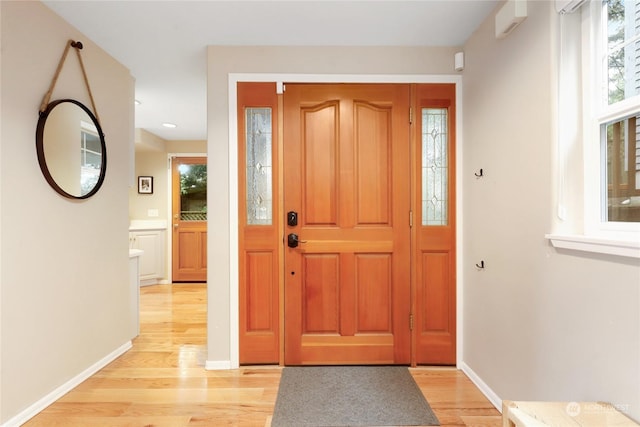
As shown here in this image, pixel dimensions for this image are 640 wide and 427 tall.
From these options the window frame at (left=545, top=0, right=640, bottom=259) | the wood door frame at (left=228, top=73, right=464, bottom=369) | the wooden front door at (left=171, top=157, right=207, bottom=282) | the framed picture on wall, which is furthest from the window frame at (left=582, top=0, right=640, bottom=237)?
the framed picture on wall

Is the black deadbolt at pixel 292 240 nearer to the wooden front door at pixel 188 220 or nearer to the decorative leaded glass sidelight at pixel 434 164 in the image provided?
the decorative leaded glass sidelight at pixel 434 164

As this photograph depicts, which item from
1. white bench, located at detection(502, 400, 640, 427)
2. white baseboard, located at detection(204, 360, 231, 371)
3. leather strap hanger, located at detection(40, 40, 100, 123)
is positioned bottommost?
white baseboard, located at detection(204, 360, 231, 371)

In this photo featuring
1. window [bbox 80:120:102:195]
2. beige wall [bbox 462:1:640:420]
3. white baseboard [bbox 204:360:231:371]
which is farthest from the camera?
white baseboard [bbox 204:360:231:371]

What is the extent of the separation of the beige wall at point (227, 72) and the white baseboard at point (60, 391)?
828mm

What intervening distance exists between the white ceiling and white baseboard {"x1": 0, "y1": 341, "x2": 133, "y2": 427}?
7.69 feet

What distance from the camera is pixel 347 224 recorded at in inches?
95.3

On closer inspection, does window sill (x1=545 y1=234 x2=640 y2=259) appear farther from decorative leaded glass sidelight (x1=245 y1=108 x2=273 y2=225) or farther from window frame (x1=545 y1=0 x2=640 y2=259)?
decorative leaded glass sidelight (x1=245 y1=108 x2=273 y2=225)

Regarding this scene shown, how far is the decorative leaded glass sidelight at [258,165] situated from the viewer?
7.95 feet

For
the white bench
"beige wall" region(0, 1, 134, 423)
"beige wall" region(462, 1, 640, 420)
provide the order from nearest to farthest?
1. the white bench
2. "beige wall" region(462, 1, 640, 420)
3. "beige wall" region(0, 1, 134, 423)

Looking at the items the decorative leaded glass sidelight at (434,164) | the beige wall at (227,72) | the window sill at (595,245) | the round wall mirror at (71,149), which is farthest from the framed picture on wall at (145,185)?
the window sill at (595,245)

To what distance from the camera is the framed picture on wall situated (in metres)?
5.49

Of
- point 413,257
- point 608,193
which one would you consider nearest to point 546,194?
point 608,193

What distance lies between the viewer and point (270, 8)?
1.95 meters

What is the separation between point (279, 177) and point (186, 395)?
1.57 meters
